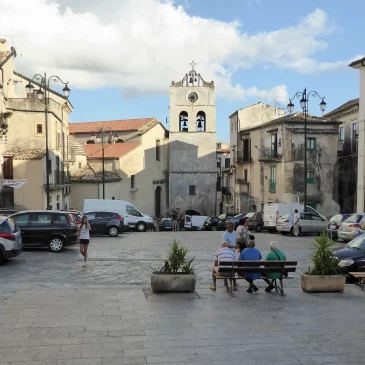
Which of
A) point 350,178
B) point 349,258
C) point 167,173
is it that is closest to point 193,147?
point 167,173

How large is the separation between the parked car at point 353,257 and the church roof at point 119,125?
40055mm

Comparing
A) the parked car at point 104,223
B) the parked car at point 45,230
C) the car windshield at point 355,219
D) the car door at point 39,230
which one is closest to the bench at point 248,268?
the parked car at point 45,230

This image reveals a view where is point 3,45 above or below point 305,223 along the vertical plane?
above

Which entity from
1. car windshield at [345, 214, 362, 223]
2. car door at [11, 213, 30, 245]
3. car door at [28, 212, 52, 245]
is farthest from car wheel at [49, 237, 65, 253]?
car windshield at [345, 214, 362, 223]

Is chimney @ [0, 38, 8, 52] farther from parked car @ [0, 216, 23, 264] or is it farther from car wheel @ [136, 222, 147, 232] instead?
parked car @ [0, 216, 23, 264]

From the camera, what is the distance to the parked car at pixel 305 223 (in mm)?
27364

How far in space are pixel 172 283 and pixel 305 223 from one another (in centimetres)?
1861

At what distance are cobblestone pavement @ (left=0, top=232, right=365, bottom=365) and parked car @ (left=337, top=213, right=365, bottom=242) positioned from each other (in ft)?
31.5

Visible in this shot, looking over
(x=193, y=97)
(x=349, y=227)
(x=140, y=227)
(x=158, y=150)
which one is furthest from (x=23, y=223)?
(x=158, y=150)

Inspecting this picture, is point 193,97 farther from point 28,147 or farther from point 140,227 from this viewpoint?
point 140,227

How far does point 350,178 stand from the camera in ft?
133

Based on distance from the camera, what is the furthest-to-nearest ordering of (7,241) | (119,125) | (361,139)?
(119,125), (361,139), (7,241)

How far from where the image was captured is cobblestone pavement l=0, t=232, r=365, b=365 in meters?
6.55

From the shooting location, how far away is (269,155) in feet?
141
